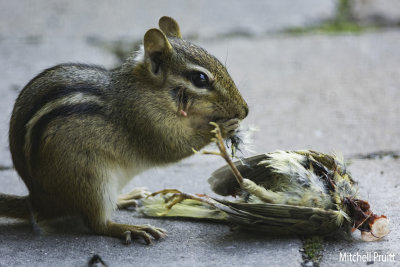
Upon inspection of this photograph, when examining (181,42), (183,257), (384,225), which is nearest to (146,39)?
(181,42)

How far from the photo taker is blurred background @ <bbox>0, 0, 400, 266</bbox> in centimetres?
252

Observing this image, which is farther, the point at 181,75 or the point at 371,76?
the point at 371,76

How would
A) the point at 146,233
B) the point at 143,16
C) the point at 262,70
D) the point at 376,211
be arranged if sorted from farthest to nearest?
the point at 143,16, the point at 262,70, the point at 376,211, the point at 146,233

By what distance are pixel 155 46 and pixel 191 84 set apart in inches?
9.5

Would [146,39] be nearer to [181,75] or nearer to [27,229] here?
[181,75]

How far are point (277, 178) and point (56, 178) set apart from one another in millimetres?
922

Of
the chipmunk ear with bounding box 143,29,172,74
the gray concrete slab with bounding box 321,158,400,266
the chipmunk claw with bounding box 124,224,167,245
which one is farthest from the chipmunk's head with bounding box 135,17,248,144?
A: the gray concrete slab with bounding box 321,158,400,266

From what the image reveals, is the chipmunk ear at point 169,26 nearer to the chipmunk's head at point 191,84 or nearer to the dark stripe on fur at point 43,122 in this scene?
the chipmunk's head at point 191,84

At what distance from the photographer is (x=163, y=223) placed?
2693 millimetres

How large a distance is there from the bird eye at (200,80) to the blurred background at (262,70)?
57 centimetres

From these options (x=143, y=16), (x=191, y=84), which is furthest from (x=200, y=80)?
(x=143, y=16)

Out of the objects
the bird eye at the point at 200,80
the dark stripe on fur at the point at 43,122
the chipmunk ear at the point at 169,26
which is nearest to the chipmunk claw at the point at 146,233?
the dark stripe on fur at the point at 43,122

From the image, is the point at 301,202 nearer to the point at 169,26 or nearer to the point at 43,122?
the point at 43,122

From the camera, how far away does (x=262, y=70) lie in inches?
181
